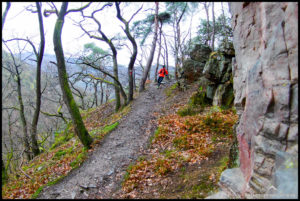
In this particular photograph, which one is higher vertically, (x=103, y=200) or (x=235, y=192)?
(x=235, y=192)

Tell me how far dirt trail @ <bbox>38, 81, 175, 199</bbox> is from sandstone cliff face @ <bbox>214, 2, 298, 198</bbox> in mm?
3552

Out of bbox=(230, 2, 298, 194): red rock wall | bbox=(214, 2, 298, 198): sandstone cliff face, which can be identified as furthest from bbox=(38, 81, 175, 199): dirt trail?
bbox=(230, 2, 298, 194): red rock wall

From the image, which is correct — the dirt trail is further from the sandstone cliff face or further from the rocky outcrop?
the sandstone cliff face

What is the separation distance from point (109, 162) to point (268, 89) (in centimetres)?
550

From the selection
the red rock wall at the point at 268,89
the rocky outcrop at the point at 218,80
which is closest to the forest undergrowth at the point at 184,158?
the rocky outcrop at the point at 218,80

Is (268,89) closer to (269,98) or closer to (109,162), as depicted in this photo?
(269,98)

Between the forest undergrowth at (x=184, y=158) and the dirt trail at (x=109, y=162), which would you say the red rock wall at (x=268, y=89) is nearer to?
the forest undergrowth at (x=184, y=158)

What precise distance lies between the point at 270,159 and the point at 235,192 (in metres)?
0.95

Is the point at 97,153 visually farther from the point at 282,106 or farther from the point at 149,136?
the point at 282,106

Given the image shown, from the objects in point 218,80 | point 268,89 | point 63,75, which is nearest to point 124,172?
point 63,75

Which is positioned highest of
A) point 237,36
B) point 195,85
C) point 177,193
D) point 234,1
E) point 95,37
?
point 95,37

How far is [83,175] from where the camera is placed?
5.91 metres

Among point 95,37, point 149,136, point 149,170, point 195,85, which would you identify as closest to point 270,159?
point 149,170

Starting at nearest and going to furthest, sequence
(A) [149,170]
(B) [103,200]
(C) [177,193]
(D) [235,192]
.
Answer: (D) [235,192] < (C) [177,193] < (B) [103,200] < (A) [149,170]
